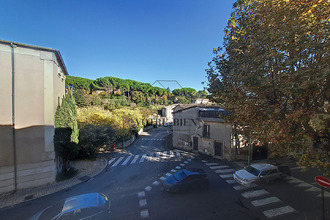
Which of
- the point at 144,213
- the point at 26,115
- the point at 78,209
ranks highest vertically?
the point at 26,115

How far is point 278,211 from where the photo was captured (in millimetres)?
7270

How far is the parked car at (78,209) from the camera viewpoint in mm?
5837

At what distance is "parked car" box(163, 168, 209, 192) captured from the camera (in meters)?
9.07

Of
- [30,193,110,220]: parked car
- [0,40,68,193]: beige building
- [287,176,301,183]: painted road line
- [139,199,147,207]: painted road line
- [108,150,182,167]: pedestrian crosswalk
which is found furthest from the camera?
[108,150,182,167]: pedestrian crosswalk

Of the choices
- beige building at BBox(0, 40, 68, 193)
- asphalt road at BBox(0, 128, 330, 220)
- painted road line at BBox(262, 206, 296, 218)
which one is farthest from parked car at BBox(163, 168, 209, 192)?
beige building at BBox(0, 40, 68, 193)

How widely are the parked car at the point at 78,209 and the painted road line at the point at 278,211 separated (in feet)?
27.3

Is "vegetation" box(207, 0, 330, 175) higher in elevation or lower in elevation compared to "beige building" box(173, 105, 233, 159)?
higher

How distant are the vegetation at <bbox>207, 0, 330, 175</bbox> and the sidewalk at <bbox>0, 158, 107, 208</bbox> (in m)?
13.0

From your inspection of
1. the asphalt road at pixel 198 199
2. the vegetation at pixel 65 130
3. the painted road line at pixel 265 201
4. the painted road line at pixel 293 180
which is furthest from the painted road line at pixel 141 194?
the painted road line at pixel 293 180

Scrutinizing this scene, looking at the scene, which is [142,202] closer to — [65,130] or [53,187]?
[53,187]

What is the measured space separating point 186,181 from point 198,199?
1.23 meters

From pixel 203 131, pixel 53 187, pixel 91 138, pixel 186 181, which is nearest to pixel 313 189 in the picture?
pixel 186 181

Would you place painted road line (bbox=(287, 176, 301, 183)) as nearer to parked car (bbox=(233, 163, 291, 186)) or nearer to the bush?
parked car (bbox=(233, 163, 291, 186))

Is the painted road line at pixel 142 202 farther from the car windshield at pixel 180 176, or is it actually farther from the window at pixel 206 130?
the window at pixel 206 130
